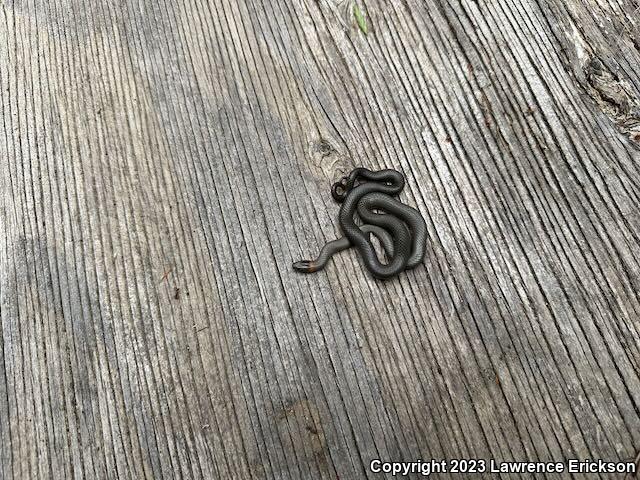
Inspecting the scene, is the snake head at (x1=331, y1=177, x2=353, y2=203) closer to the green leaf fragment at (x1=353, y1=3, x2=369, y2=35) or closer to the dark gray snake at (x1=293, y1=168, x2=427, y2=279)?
the dark gray snake at (x1=293, y1=168, x2=427, y2=279)

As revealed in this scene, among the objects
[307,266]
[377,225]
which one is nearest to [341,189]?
[377,225]

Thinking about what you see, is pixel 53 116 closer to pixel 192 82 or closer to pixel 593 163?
pixel 192 82

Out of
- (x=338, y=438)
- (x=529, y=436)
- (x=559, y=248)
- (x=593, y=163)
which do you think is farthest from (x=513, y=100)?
(x=338, y=438)

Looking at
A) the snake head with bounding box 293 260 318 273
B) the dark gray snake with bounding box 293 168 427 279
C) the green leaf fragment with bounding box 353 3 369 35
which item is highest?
the green leaf fragment with bounding box 353 3 369 35

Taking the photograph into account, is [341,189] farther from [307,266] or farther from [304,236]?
[307,266]

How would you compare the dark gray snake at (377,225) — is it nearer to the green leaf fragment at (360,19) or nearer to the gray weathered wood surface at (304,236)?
the gray weathered wood surface at (304,236)

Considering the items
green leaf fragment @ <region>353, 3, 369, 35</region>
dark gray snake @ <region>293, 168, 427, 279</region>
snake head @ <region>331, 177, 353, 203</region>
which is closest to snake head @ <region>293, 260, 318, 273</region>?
dark gray snake @ <region>293, 168, 427, 279</region>

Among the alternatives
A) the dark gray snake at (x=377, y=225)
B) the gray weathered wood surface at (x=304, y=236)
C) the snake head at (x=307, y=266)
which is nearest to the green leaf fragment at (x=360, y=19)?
the gray weathered wood surface at (x=304, y=236)
